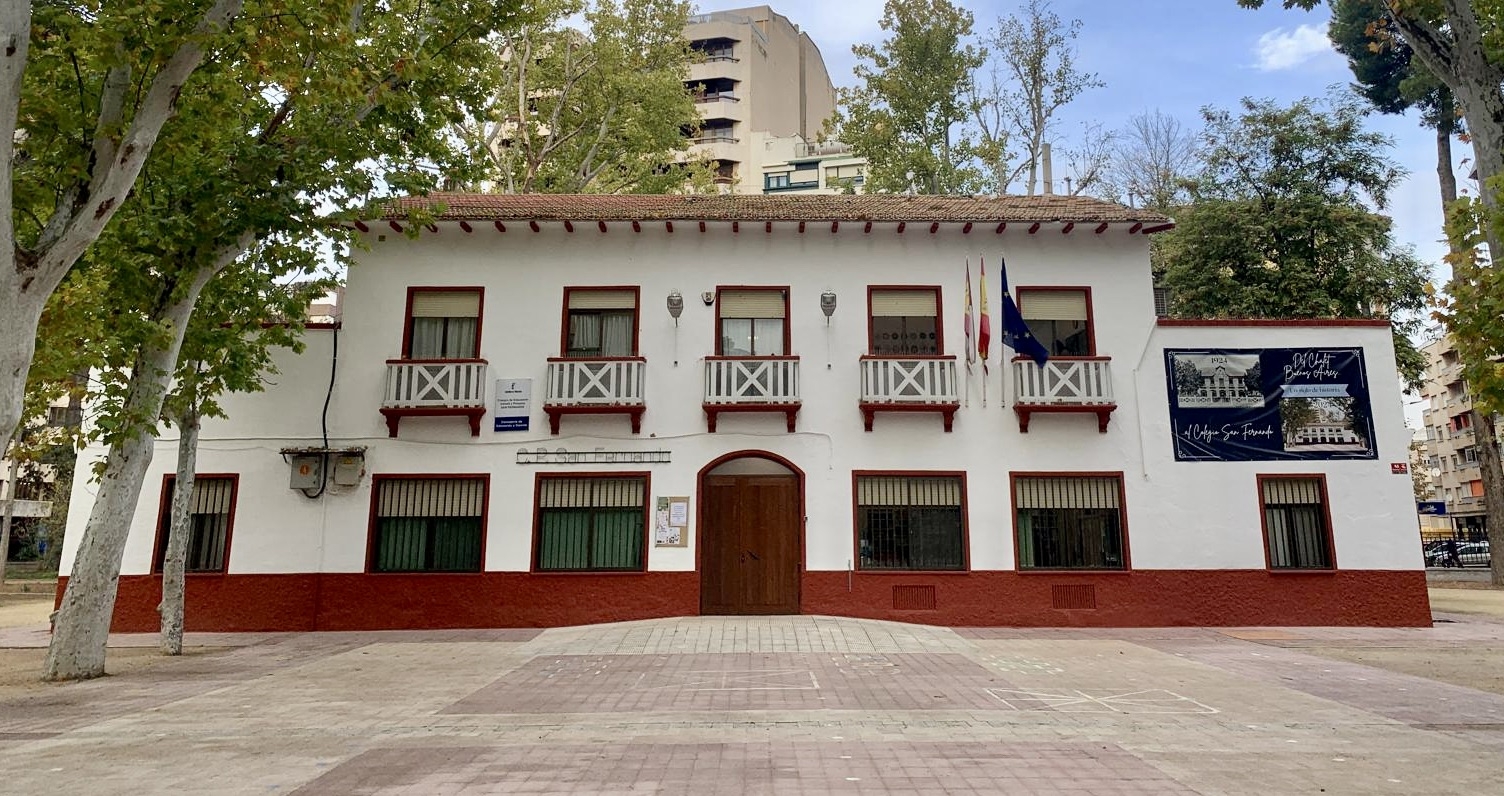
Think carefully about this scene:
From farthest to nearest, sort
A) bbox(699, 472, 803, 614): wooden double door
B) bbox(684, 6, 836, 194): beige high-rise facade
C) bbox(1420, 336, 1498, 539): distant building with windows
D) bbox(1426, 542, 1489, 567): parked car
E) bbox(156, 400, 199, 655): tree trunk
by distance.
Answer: bbox(1420, 336, 1498, 539): distant building with windows
bbox(684, 6, 836, 194): beige high-rise facade
bbox(1426, 542, 1489, 567): parked car
bbox(699, 472, 803, 614): wooden double door
bbox(156, 400, 199, 655): tree trunk

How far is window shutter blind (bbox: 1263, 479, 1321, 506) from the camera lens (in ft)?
50.6

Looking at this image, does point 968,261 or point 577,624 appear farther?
point 968,261

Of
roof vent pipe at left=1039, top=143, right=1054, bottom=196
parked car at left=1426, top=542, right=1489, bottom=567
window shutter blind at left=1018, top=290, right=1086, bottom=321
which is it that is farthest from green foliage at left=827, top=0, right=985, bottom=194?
parked car at left=1426, top=542, right=1489, bottom=567

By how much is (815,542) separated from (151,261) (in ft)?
36.6

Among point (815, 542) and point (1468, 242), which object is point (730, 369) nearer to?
point (815, 542)

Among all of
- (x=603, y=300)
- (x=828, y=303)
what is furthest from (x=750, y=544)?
(x=603, y=300)

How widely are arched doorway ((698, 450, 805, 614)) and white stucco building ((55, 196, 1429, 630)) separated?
59mm

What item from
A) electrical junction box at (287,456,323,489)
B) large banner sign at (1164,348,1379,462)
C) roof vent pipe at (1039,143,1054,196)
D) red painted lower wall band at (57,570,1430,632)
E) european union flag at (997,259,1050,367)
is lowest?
red painted lower wall band at (57,570,1430,632)

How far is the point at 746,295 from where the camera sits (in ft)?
53.6

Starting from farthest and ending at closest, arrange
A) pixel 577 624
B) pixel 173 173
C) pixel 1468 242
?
pixel 577 624 → pixel 173 173 → pixel 1468 242

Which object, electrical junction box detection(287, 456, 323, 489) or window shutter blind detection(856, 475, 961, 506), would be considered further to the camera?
window shutter blind detection(856, 475, 961, 506)

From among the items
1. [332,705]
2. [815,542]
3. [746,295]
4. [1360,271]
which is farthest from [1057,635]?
[1360,271]

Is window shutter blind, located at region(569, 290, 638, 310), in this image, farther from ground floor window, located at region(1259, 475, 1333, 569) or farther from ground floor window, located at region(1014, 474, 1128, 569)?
ground floor window, located at region(1259, 475, 1333, 569)

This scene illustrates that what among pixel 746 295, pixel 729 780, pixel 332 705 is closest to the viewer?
pixel 729 780
